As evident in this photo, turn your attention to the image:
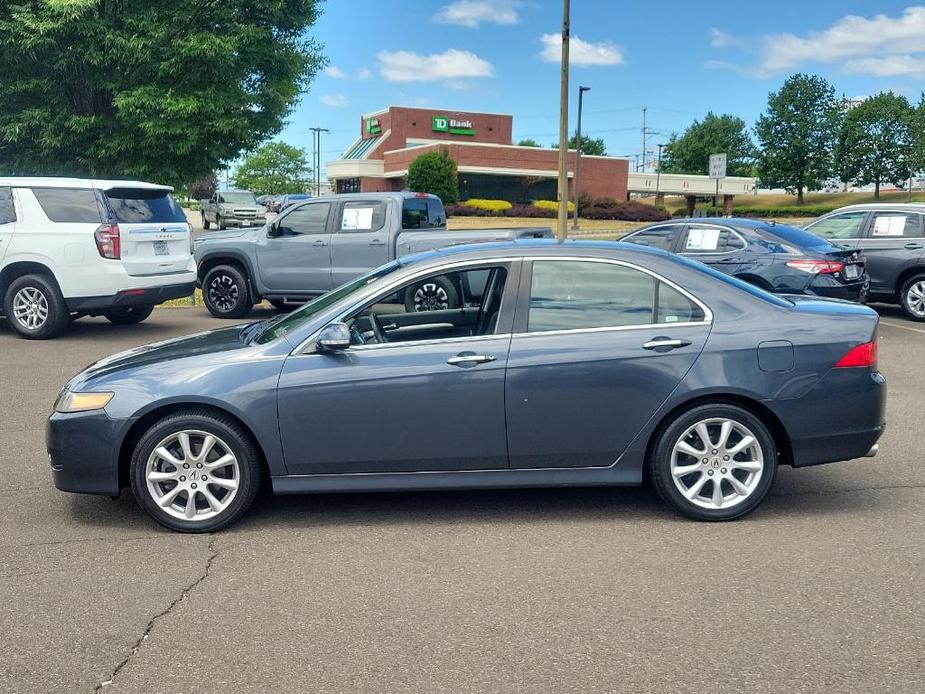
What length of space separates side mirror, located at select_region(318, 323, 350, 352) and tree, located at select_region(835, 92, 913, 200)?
82259 millimetres

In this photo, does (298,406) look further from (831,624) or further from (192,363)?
(831,624)

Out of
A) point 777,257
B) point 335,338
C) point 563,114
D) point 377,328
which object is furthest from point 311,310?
point 563,114

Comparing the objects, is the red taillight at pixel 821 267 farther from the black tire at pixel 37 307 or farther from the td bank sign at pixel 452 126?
the td bank sign at pixel 452 126

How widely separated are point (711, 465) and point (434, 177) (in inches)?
2116

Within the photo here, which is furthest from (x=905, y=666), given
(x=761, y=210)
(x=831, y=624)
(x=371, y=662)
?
(x=761, y=210)

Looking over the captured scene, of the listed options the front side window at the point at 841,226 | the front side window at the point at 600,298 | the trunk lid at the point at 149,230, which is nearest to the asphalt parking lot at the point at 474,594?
the front side window at the point at 600,298

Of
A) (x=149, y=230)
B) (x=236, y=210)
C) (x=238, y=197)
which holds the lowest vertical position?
(x=149, y=230)

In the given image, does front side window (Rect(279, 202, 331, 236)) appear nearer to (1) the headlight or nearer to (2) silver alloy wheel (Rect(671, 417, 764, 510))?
(1) the headlight

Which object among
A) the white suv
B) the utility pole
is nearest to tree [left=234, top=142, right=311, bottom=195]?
the utility pole

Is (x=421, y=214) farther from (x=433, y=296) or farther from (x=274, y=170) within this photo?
(x=274, y=170)

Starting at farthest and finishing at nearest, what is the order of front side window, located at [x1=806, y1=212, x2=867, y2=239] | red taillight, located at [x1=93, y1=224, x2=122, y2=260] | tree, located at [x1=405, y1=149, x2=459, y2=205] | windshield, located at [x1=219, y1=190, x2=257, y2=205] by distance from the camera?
tree, located at [x1=405, y1=149, x2=459, y2=205]
windshield, located at [x1=219, y1=190, x2=257, y2=205]
front side window, located at [x1=806, y1=212, x2=867, y2=239]
red taillight, located at [x1=93, y1=224, x2=122, y2=260]

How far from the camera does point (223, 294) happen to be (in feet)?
45.9

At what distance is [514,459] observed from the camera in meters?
4.92

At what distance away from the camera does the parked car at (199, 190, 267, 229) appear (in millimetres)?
42906
